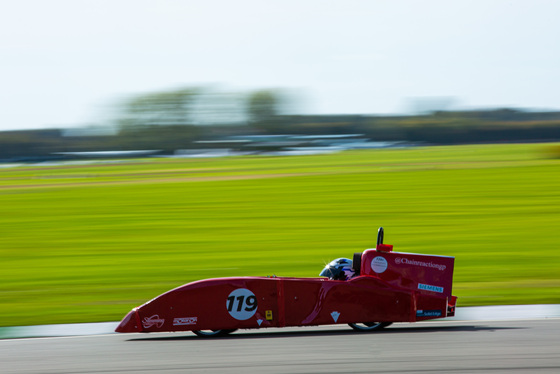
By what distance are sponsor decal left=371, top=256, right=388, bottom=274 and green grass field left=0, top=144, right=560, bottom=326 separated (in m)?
1.49

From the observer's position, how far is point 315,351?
18.3ft

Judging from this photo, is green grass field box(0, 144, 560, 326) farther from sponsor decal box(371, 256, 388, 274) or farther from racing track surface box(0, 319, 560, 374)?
racing track surface box(0, 319, 560, 374)

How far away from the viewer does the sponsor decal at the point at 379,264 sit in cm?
626

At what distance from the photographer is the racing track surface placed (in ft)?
16.9

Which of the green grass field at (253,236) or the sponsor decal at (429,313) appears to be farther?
the green grass field at (253,236)

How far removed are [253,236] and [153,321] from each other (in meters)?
9.83

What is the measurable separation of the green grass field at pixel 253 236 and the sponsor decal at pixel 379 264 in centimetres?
149

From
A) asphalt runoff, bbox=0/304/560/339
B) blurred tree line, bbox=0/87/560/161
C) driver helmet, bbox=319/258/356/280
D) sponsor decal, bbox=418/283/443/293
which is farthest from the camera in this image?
blurred tree line, bbox=0/87/560/161

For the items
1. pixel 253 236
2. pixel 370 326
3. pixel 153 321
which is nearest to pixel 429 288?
pixel 370 326

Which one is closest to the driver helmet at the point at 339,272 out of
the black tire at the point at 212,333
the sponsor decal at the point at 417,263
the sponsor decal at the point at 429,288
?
the sponsor decal at the point at 417,263

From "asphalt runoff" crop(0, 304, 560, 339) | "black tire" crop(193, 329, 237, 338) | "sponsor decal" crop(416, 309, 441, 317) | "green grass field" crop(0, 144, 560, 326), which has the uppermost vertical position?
"sponsor decal" crop(416, 309, 441, 317)

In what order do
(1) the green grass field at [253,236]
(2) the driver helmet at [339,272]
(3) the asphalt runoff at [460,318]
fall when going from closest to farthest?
(2) the driver helmet at [339,272] → (3) the asphalt runoff at [460,318] → (1) the green grass field at [253,236]

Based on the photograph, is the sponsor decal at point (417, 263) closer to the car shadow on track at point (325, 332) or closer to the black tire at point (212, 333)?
the car shadow on track at point (325, 332)

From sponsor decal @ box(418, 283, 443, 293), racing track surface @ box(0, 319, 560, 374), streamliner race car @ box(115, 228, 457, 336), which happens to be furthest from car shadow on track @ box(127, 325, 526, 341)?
sponsor decal @ box(418, 283, 443, 293)
